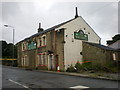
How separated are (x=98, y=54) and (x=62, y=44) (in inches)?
197

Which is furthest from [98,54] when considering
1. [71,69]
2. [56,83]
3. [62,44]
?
[56,83]

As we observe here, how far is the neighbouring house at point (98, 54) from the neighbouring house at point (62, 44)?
1.34m

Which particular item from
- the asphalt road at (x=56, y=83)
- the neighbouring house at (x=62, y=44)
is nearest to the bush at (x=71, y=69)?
the neighbouring house at (x=62, y=44)

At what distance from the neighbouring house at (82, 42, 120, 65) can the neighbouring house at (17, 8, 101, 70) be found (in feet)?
4.40

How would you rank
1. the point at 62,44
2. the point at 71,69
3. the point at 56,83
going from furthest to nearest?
the point at 62,44 → the point at 71,69 → the point at 56,83

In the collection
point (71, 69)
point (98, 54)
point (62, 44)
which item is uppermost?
point (62, 44)

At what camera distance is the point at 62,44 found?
2070 centimetres

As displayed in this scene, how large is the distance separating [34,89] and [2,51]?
60.1 meters

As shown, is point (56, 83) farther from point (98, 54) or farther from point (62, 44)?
point (98, 54)

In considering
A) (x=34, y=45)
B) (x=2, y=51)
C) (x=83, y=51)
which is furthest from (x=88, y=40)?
(x=2, y=51)

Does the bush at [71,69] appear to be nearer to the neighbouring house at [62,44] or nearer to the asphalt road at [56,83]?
the neighbouring house at [62,44]

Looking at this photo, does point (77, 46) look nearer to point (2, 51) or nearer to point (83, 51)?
point (83, 51)

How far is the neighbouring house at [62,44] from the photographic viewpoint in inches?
821

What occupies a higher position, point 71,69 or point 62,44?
point 62,44
